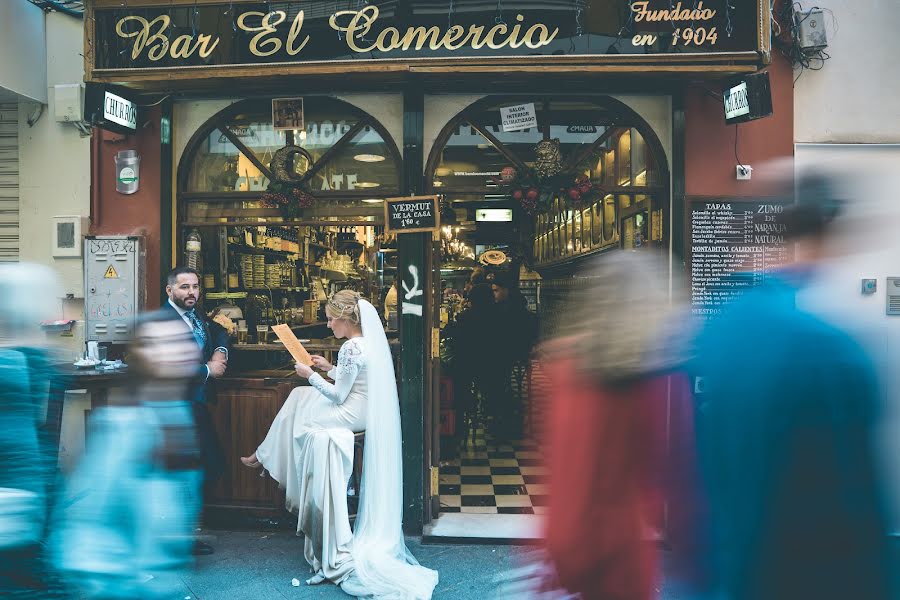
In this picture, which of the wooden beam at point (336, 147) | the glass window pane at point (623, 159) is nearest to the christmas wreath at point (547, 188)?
the glass window pane at point (623, 159)

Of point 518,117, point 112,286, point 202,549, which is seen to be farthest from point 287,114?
point 202,549

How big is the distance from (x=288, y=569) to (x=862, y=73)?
581 centimetres

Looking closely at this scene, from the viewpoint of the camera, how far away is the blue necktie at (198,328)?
16.9 feet

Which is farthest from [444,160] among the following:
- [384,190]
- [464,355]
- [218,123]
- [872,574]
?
[872,574]

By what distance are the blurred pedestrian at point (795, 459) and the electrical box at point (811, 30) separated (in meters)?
3.95

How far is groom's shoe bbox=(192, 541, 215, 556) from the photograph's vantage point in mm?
5051

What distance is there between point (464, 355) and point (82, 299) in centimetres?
399

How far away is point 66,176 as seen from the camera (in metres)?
5.95

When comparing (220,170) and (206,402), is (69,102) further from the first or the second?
(206,402)

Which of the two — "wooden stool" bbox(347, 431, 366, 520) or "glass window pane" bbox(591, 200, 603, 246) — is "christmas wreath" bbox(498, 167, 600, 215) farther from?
"glass window pane" bbox(591, 200, 603, 246)

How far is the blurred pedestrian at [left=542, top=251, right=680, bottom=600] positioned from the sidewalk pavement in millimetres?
1776

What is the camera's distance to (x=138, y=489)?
3.01 meters

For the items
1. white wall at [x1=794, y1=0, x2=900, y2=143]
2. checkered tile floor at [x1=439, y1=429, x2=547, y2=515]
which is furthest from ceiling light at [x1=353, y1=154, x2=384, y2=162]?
white wall at [x1=794, y1=0, x2=900, y2=143]

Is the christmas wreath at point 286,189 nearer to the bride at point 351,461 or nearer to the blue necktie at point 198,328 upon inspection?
the blue necktie at point 198,328
